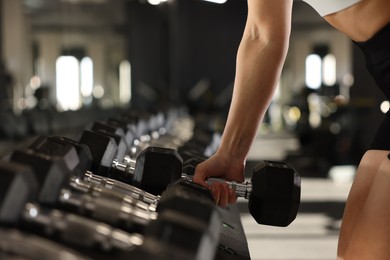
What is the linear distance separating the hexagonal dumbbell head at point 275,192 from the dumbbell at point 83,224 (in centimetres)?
53

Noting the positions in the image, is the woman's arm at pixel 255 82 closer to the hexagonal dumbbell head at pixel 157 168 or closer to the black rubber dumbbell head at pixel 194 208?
the hexagonal dumbbell head at pixel 157 168

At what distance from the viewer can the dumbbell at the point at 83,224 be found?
0.91 meters

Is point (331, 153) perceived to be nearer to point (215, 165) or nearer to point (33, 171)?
point (215, 165)

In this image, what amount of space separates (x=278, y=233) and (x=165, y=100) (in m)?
10.1

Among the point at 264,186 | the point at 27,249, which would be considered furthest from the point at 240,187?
the point at 27,249

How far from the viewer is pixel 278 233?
538 cm

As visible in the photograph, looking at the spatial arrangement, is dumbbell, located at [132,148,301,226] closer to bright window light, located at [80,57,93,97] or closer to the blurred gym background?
the blurred gym background

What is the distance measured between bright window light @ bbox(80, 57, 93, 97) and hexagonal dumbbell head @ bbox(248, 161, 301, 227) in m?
9.05

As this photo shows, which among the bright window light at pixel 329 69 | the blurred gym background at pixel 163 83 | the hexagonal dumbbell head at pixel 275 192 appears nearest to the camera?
the hexagonal dumbbell head at pixel 275 192

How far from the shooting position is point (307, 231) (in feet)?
17.8

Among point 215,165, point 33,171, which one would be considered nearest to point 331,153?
point 215,165

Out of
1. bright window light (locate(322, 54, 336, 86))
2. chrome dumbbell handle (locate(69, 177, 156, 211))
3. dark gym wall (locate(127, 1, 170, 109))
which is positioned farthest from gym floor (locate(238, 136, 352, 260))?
bright window light (locate(322, 54, 336, 86))

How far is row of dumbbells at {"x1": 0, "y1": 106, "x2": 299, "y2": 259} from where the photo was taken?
2.99 feet

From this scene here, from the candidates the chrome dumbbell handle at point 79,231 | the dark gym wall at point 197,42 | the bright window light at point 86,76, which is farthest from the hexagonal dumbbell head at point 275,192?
the dark gym wall at point 197,42
